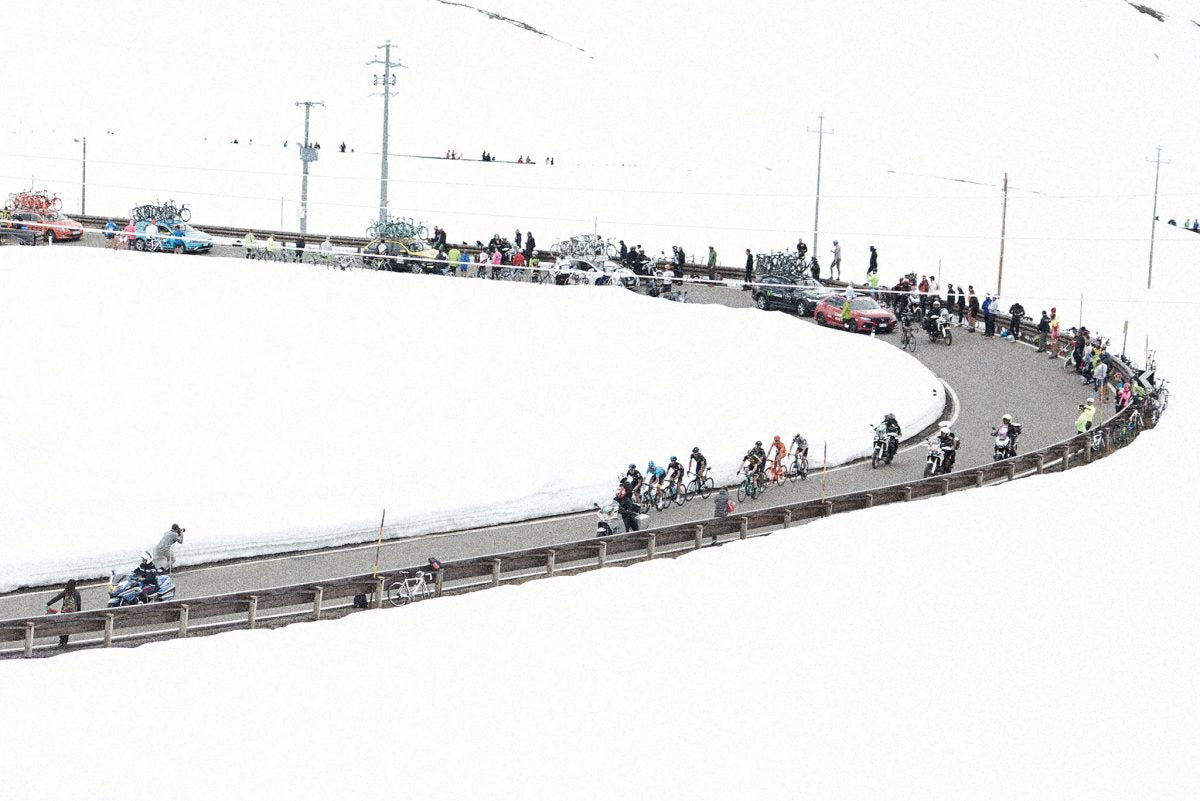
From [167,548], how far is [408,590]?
6.27 m

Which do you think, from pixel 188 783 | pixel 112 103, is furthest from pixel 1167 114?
pixel 188 783

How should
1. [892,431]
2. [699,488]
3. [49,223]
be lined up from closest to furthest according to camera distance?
[699,488], [892,431], [49,223]

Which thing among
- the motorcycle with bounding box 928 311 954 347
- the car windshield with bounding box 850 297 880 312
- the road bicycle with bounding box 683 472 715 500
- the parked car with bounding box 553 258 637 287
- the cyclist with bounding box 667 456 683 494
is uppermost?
the parked car with bounding box 553 258 637 287

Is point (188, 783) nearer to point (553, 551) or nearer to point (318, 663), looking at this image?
point (318, 663)

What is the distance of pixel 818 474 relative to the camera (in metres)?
36.3

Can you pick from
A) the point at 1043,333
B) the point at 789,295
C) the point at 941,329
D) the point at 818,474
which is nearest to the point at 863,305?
the point at 941,329

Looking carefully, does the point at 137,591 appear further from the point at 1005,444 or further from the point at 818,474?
the point at 1005,444

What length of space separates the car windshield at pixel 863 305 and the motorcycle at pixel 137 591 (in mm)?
28411

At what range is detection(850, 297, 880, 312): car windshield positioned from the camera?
1897 inches

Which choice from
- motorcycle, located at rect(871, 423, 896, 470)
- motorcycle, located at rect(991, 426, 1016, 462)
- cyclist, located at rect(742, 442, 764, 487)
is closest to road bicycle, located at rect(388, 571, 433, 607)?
cyclist, located at rect(742, 442, 764, 487)

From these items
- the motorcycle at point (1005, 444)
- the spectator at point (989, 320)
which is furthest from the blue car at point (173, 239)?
the spectator at point (989, 320)

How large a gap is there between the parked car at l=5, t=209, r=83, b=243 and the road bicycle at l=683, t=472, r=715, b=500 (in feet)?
77.2

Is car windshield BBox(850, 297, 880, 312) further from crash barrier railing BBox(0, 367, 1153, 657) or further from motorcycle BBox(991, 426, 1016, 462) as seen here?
crash barrier railing BBox(0, 367, 1153, 657)

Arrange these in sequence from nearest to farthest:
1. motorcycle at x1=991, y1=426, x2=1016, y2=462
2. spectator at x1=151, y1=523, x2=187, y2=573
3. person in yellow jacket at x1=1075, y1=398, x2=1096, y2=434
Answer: spectator at x1=151, y1=523, x2=187, y2=573, motorcycle at x1=991, y1=426, x2=1016, y2=462, person in yellow jacket at x1=1075, y1=398, x2=1096, y2=434
